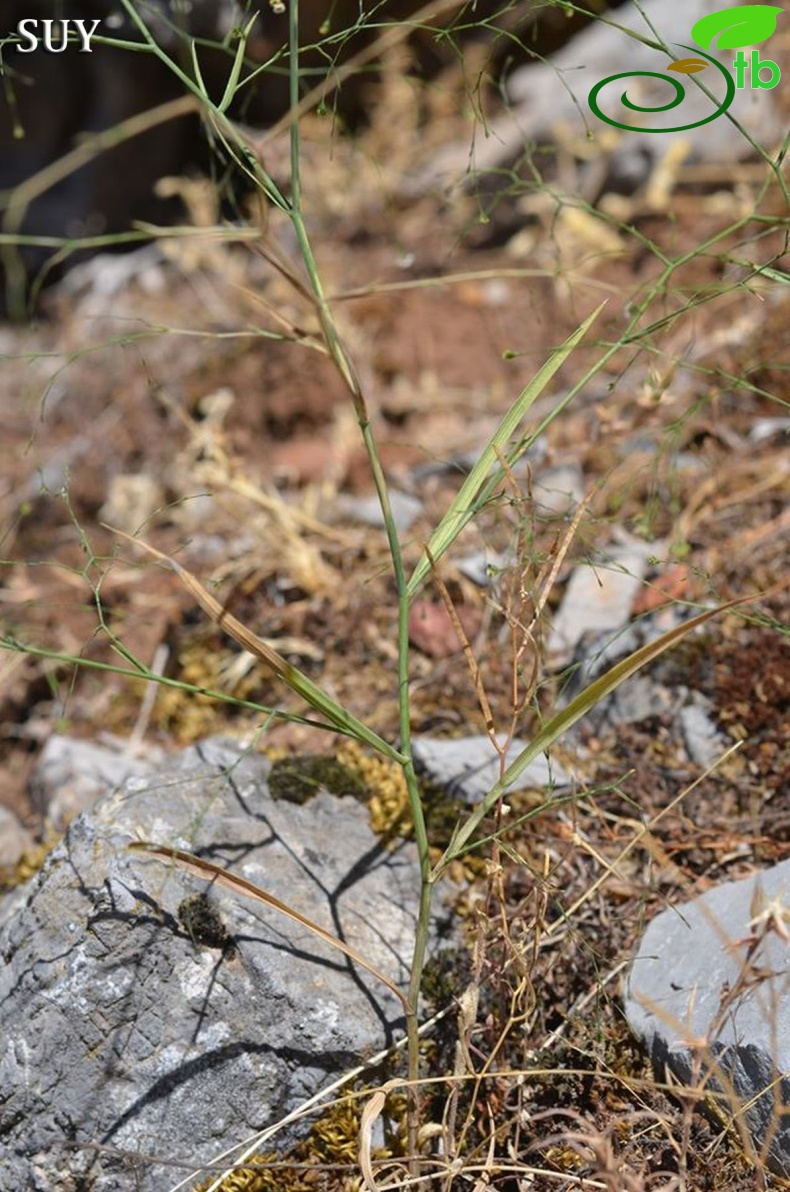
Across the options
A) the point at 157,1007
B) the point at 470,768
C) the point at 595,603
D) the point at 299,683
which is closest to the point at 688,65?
the point at 595,603

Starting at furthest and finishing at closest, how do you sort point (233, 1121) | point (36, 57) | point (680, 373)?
point (36, 57), point (680, 373), point (233, 1121)

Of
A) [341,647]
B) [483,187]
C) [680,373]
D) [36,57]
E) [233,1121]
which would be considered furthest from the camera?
[36,57]

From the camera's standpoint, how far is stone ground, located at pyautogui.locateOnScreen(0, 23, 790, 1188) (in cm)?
191

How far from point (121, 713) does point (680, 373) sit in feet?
6.91

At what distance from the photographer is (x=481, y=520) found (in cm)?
314

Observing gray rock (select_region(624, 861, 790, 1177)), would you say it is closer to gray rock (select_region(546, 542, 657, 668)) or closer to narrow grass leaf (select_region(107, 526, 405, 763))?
narrow grass leaf (select_region(107, 526, 405, 763))

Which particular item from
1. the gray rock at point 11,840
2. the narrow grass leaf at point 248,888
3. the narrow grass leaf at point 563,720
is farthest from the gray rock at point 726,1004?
the gray rock at point 11,840

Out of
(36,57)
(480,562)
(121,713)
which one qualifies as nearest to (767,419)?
(480,562)

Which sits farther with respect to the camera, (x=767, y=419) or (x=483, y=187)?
(x=483, y=187)

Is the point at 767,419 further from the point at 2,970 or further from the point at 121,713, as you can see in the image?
the point at 2,970

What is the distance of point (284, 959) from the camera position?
1948 mm

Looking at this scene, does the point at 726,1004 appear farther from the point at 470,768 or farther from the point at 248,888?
the point at 470,768

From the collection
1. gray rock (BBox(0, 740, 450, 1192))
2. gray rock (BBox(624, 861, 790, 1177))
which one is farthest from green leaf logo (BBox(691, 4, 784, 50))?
gray rock (BBox(0, 740, 450, 1192))

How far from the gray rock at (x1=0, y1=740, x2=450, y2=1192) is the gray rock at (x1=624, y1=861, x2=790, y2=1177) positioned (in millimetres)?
456
